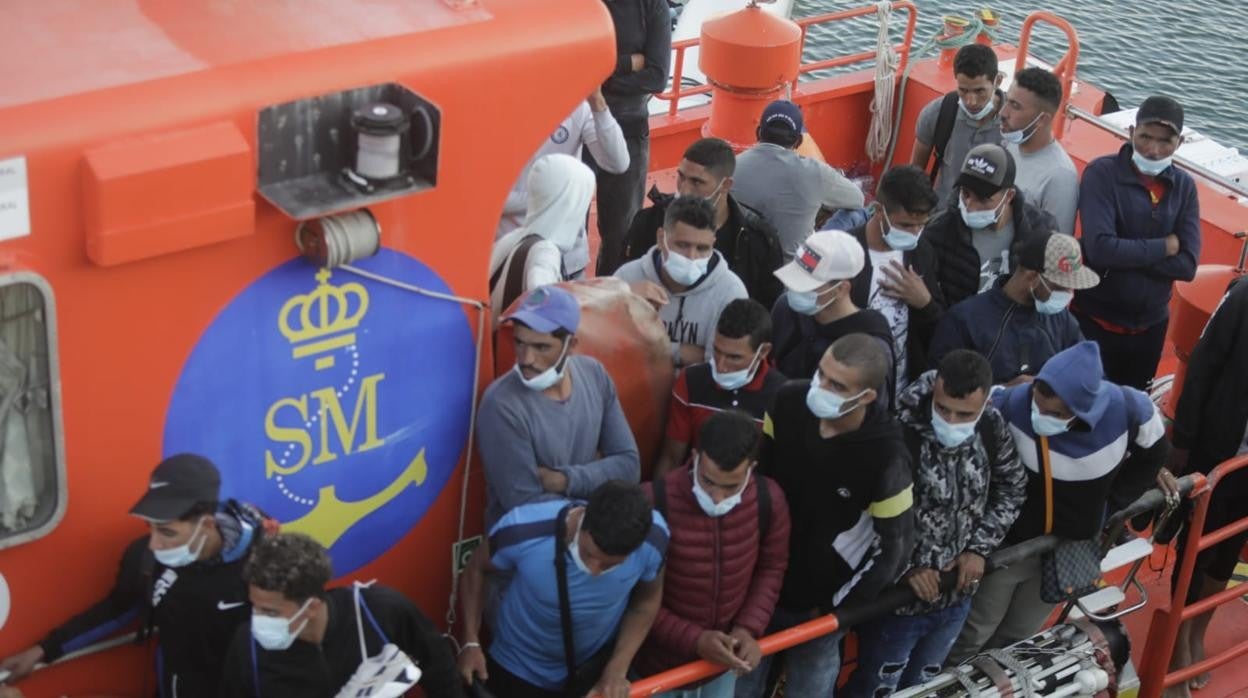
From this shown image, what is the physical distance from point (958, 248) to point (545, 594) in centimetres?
266

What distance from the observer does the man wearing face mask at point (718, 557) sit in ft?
14.3

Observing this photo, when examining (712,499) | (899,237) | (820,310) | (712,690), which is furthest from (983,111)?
(712,690)

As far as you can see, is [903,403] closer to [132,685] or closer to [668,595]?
[668,595]

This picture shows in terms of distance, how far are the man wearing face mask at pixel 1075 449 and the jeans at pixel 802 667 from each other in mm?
745

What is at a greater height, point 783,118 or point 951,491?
point 783,118

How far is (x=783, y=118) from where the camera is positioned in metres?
6.39

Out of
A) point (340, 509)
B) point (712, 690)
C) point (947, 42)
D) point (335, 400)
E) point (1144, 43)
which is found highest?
point (335, 400)

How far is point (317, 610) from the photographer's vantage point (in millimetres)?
3666

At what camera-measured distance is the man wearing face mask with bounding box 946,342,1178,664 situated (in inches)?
190

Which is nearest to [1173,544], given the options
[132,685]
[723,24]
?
[723,24]

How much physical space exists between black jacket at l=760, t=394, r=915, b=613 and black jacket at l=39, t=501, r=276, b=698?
167 cm

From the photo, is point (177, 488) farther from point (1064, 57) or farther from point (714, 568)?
point (1064, 57)

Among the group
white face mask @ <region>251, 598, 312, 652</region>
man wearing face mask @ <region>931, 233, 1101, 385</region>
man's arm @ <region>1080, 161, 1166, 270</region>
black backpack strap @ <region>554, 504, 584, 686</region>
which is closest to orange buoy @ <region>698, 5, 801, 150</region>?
man's arm @ <region>1080, 161, 1166, 270</region>

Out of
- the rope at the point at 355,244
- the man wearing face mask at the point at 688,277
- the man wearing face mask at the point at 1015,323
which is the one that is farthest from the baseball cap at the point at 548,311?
the man wearing face mask at the point at 1015,323
